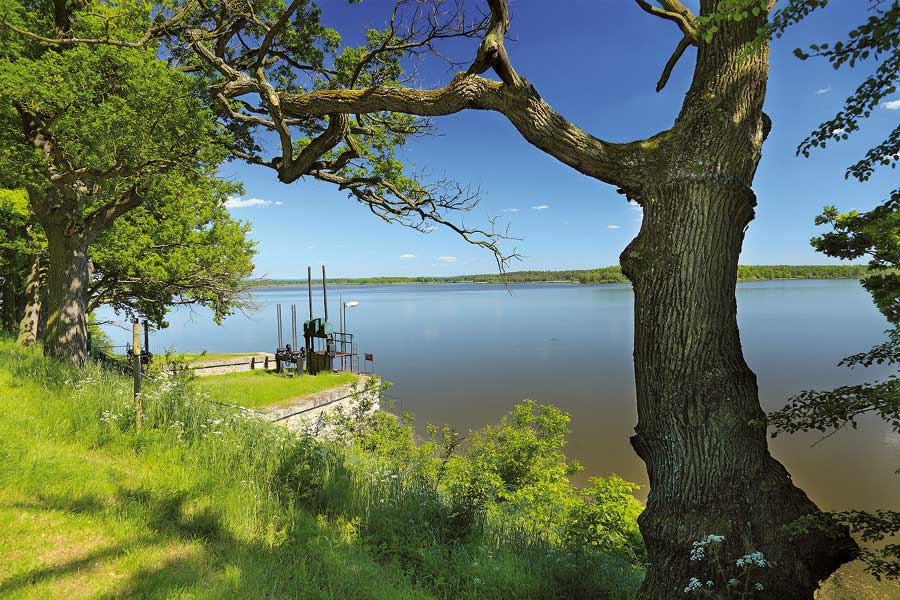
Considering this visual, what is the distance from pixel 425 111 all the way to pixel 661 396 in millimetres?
2660

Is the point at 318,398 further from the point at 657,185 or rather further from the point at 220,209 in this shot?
the point at 657,185

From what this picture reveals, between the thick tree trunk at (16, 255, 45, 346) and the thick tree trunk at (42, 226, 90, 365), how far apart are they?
6573 millimetres

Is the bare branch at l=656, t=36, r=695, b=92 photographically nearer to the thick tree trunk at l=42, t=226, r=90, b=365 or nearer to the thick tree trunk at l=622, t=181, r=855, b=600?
the thick tree trunk at l=622, t=181, r=855, b=600

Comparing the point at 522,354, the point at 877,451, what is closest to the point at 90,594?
the point at 877,451

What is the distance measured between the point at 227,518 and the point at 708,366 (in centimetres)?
365

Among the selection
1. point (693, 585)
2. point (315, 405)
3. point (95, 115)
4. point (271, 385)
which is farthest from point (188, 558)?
point (271, 385)

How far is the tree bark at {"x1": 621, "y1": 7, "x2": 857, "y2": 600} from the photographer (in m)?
2.58

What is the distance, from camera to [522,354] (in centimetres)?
3450

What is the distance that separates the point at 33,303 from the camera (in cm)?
1361

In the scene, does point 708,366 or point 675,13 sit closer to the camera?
point 708,366

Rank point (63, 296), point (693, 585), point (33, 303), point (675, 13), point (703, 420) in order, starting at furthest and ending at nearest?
point (33, 303) → point (63, 296) → point (675, 13) → point (703, 420) → point (693, 585)

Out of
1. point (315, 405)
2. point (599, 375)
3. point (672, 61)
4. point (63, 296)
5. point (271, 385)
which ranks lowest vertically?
point (599, 375)

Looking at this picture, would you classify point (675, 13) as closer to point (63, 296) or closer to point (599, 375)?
point (63, 296)

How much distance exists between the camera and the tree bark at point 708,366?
2582mm
